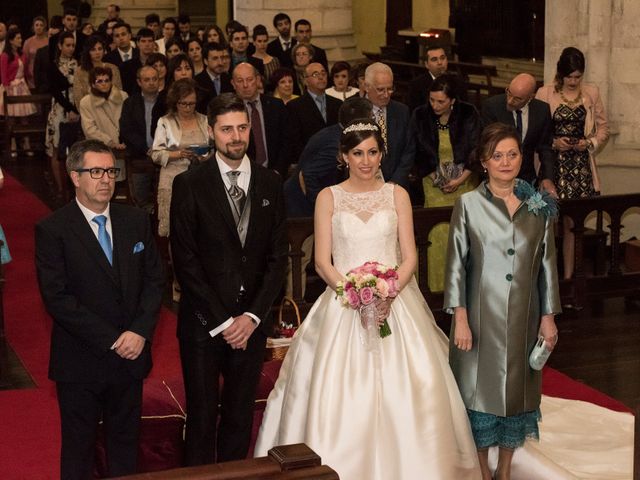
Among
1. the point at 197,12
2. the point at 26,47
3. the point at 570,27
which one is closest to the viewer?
the point at 570,27

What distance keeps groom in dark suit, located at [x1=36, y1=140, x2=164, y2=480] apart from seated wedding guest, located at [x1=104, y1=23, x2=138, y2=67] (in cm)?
974

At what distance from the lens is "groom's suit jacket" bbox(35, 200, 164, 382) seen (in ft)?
16.5

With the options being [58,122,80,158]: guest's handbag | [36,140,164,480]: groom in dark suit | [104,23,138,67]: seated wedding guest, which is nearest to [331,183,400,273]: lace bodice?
[36,140,164,480]: groom in dark suit

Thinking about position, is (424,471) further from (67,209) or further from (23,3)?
(23,3)

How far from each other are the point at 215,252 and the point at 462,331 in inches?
A: 47.0

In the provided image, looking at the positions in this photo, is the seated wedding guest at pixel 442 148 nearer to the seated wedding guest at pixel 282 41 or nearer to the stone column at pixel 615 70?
the stone column at pixel 615 70

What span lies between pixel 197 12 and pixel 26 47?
32.9 feet

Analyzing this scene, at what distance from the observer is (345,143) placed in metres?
5.88

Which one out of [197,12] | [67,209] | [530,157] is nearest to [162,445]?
[67,209]

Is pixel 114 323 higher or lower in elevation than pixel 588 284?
higher

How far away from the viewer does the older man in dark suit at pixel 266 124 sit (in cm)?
1012

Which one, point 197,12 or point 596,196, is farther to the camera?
point 197,12

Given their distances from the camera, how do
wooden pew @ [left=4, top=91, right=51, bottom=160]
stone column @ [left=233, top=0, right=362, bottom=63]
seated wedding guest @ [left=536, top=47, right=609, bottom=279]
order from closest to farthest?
seated wedding guest @ [left=536, top=47, right=609, bottom=279]
wooden pew @ [left=4, top=91, right=51, bottom=160]
stone column @ [left=233, top=0, right=362, bottom=63]

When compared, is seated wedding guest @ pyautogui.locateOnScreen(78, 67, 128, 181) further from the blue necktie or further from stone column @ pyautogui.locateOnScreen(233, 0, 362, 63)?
the blue necktie
